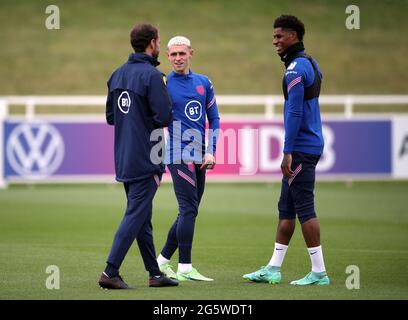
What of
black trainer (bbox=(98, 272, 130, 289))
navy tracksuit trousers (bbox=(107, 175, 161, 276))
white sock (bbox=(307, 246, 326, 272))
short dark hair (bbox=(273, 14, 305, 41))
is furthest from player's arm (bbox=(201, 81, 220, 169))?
black trainer (bbox=(98, 272, 130, 289))

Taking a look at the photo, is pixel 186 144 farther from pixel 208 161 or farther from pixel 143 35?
pixel 143 35

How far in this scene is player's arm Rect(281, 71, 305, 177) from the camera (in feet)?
31.0

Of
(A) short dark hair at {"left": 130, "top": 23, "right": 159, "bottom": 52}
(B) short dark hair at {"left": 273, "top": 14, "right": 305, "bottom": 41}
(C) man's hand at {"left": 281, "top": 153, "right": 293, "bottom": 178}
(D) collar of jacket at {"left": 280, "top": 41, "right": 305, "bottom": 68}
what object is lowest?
(C) man's hand at {"left": 281, "top": 153, "right": 293, "bottom": 178}

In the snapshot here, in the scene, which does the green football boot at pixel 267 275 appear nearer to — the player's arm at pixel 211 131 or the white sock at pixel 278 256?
the white sock at pixel 278 256

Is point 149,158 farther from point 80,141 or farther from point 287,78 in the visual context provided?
point 80,141

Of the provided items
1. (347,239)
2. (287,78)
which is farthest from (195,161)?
(347,239)

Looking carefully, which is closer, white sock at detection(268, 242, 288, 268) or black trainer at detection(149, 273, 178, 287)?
black trainer at detection(149, 273, 178, 287)

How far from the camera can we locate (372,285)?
9500 millimetres

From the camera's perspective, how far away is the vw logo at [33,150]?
21.3 meters

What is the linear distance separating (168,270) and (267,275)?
104cm

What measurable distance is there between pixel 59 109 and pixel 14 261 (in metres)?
22.2

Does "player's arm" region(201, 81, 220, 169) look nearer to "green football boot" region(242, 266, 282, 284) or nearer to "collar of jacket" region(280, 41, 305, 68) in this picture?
"collar of jacket" region(280, 41, 305, 68)

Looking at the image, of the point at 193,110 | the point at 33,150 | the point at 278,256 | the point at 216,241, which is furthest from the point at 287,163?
the point at 33,150

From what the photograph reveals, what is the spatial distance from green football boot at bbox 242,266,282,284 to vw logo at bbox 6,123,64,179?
12.1 metres
